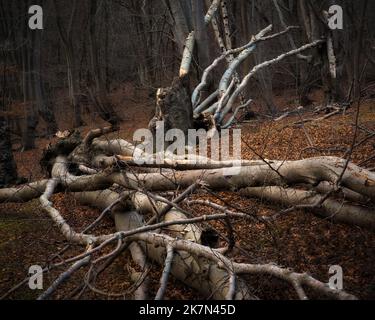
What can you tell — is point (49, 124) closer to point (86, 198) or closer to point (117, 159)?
point (86, 198)

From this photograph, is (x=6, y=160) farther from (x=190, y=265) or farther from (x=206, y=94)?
A: (x=206, y=94)

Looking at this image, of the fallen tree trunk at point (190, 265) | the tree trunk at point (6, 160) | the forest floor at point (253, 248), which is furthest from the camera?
the tree trunk at point (6, 160)

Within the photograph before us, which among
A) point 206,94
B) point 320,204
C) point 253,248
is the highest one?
point 206,94

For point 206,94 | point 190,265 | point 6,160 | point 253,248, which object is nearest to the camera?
point 190,265

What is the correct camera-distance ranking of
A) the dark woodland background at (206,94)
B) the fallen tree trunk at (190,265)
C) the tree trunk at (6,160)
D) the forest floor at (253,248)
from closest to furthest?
the fallen tree trunk at (190,265)
the forest floor at (253,248)
the dark woodland background at (206,94)
the tree trunk at (6,160)

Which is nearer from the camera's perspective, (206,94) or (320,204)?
(320,204)

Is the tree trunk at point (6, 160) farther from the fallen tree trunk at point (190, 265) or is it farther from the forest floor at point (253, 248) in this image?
the fallen tree trunk at point (190, 265)

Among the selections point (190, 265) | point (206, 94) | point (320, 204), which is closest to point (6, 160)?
point (190, 265)

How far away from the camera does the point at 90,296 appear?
3834mm

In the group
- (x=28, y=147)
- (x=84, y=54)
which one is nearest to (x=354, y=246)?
(x=28, y=147)

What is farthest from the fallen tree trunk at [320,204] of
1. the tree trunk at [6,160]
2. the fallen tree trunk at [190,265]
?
the tree trunk at [6,160]

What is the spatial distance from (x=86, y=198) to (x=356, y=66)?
8.92 m

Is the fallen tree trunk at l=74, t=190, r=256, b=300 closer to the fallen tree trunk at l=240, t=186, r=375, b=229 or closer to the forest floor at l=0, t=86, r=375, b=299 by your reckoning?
the forest floor at l=0, t=86, r=375, b=299

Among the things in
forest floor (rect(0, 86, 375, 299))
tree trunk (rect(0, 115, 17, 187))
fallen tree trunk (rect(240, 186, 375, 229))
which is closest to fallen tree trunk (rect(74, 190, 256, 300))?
forest floor (rect(0, 86, 375, 299))
